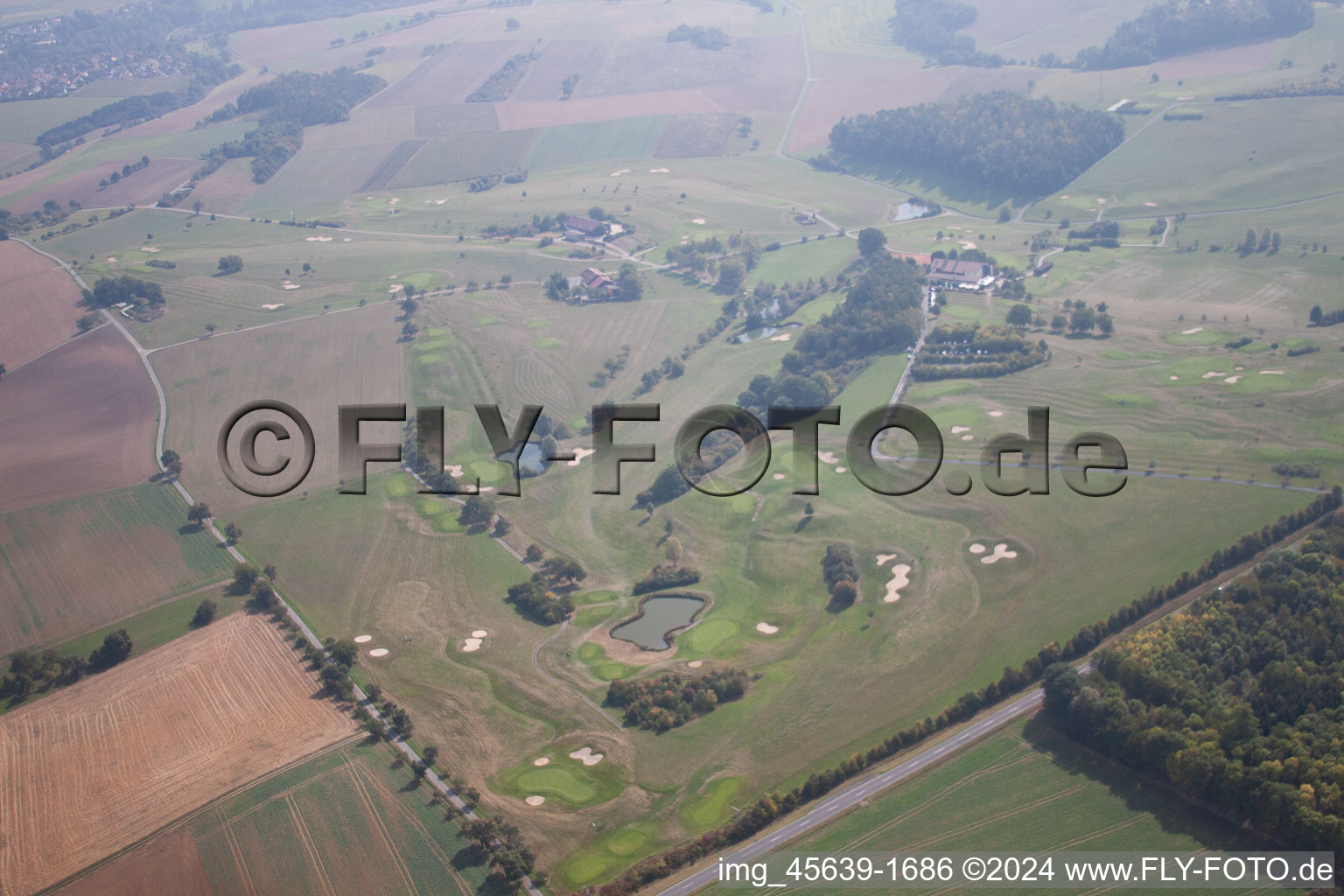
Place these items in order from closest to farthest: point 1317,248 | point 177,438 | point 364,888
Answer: point 364,888
point 177,438
point 1317,248

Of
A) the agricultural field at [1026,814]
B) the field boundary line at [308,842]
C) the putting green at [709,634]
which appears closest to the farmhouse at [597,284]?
the putting green at [709,634]

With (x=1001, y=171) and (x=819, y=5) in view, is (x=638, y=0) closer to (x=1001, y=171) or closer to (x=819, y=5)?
(x=819, y=5)

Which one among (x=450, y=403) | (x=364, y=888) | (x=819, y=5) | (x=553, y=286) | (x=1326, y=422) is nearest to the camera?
(x=364, y=888)

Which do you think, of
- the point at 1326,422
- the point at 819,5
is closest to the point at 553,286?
the point at 1326,422

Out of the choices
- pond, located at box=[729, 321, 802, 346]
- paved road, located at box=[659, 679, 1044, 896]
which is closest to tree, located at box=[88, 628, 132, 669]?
paved road, located at box=[659, 679, 1044, 896]

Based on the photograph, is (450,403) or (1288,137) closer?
(450,403)

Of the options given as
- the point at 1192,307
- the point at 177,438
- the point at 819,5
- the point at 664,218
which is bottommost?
the point at 177,438
